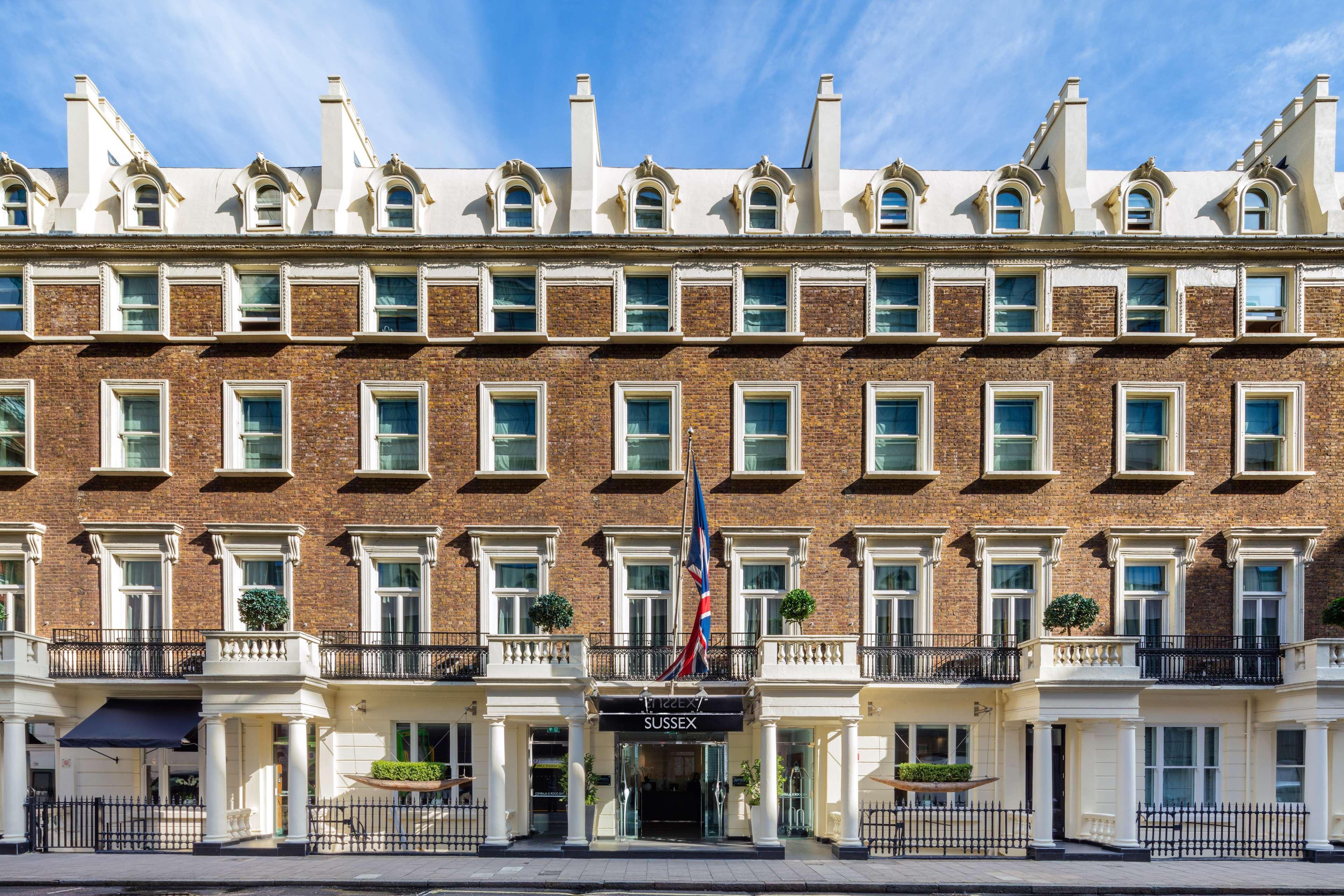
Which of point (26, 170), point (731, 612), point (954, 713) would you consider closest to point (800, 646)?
point (731, 612)

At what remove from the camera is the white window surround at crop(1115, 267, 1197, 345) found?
19.8 m

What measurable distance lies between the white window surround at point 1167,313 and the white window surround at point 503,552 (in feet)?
47.3

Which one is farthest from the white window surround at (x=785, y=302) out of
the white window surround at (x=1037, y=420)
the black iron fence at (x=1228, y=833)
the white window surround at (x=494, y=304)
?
the black iron fence at (x=1228, y=833)

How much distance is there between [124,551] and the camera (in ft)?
64.4

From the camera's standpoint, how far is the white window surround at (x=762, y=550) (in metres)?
19.6

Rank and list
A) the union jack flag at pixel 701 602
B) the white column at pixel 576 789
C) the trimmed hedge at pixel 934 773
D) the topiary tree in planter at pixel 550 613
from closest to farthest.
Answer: the union jack flag at pixel 701 602
the white column at pixel 576 789
the trimmed hedge at pixel 934 773
the topiary tree in planter at pixel 550 613

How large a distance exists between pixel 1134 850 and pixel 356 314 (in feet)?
68.4

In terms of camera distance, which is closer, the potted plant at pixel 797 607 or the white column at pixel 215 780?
the white column at pixel 215 780

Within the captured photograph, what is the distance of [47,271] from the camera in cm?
2019

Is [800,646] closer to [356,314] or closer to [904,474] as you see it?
[904,474]

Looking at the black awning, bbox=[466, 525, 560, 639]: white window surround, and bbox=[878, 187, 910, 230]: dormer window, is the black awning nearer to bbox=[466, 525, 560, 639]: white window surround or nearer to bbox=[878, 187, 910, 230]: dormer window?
bbox=[466, 525, 560, 639]: white window surround

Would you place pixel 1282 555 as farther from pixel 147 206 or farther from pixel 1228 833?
pixel 147 206

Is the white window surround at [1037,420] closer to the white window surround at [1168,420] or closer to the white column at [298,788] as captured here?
the white window surround at [1168,420]

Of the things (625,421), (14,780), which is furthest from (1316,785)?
(14,780)
